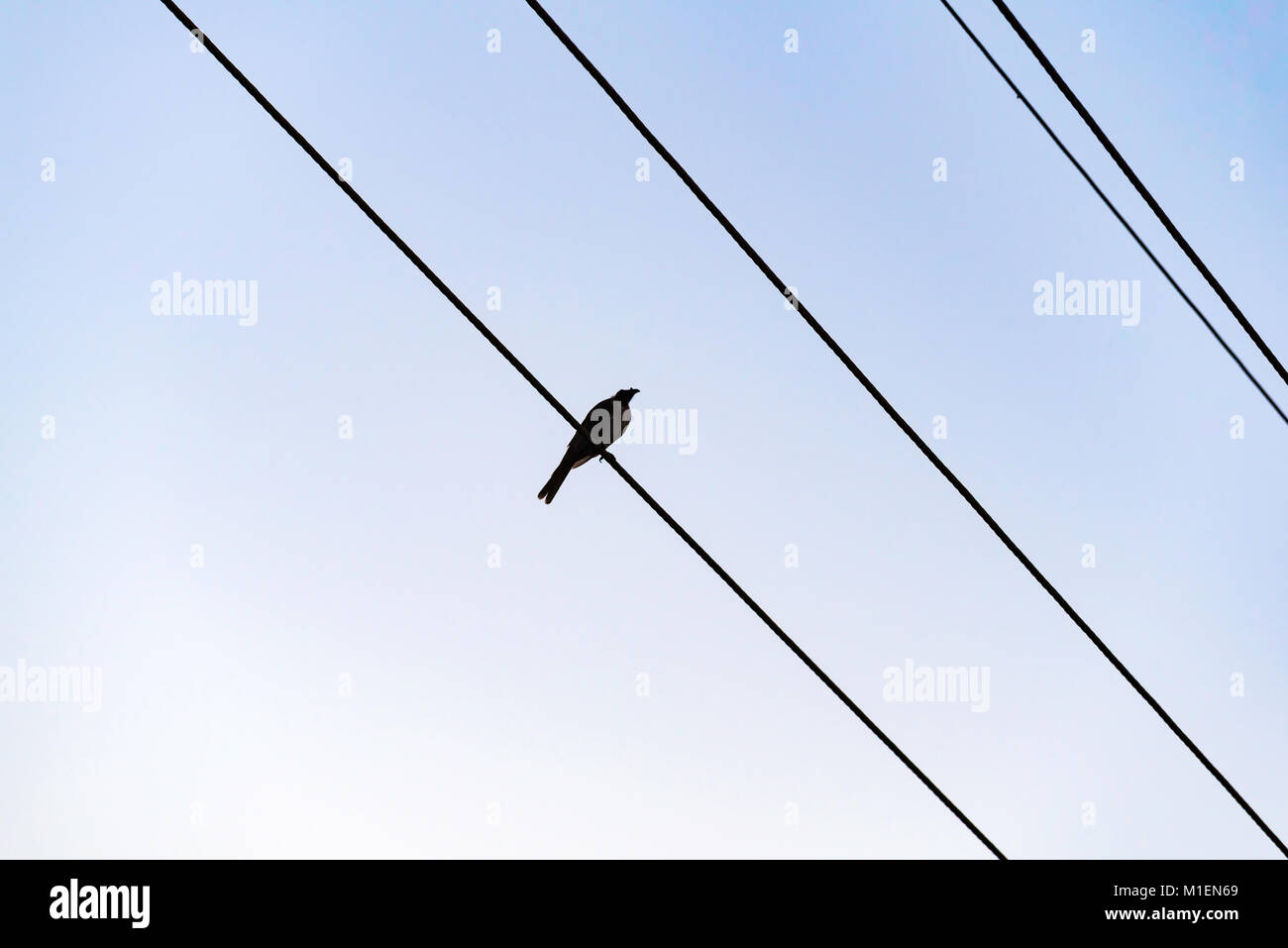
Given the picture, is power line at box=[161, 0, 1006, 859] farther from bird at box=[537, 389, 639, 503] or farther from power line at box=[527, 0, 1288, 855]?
bird at box=[537, 389, 639, 503]

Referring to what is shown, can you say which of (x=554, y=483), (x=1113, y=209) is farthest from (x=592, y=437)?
(x=1113, y=209)

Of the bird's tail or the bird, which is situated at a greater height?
the bird

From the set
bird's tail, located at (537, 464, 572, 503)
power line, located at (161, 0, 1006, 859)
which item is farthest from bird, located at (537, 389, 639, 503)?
power line, located at (161, 0, 1006, 859)

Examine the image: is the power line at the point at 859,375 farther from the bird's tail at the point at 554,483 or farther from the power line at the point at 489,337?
the bird's tail at the point at 554,483

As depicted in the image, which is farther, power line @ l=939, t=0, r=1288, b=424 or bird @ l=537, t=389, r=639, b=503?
bird @ l=537, t=389, r=639, b=503

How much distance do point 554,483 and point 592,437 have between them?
3.12 ft

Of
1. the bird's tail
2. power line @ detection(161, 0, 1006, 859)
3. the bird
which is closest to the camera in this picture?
power line @ detection(161, 0, 1006, 859)

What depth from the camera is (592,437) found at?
366 inches

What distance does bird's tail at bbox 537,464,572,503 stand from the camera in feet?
32.8

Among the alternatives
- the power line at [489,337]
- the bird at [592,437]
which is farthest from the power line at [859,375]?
the bird at [592,437]

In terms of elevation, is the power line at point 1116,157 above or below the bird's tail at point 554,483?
above

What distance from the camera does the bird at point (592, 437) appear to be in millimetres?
9543
